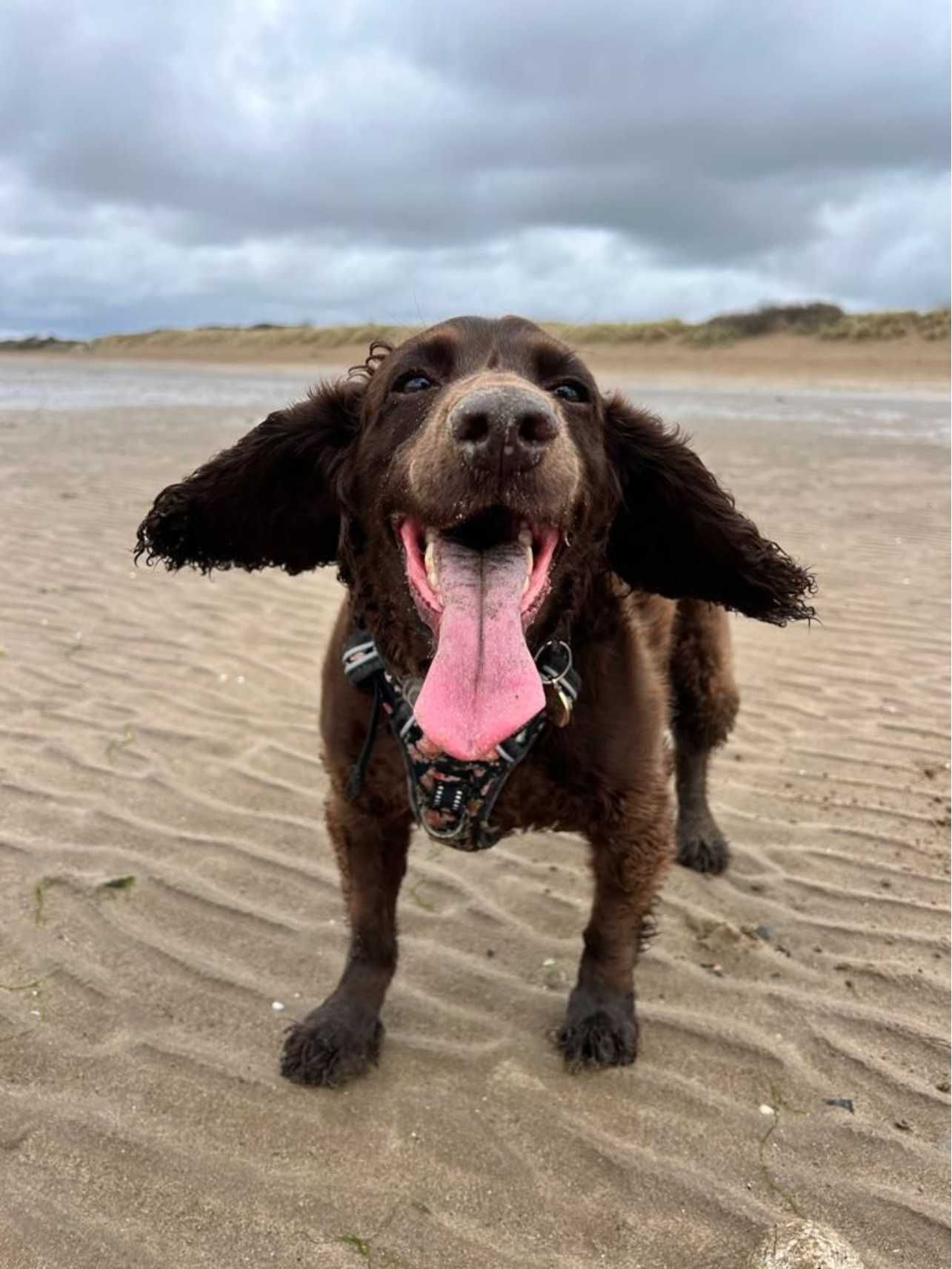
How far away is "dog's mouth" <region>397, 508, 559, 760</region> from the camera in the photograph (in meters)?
2.40

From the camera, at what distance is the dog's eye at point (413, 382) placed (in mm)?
2842

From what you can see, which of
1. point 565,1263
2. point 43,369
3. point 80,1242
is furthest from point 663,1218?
point 43,369

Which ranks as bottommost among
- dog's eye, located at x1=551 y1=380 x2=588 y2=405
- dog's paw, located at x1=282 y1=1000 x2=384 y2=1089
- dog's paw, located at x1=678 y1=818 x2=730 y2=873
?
dog's paw, located at x1=282 y1=1000 x2=384 y2=1089

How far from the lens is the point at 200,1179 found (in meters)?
2.61

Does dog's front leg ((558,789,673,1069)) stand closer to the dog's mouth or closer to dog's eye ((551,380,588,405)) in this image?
the dog's mouth

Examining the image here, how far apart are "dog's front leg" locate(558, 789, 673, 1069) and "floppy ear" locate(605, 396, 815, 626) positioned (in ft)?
Answer: 2.25

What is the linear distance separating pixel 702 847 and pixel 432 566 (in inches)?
84.2

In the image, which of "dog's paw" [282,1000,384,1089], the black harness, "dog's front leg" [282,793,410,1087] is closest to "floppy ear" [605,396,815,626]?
the black harness

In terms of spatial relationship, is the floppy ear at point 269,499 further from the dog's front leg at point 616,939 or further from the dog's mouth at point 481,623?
the dog's front leg at point 616,939

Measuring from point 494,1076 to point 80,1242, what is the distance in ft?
3.85

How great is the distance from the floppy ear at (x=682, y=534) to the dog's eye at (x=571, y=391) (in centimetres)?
18

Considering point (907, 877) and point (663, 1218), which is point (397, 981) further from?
point (907, 877)

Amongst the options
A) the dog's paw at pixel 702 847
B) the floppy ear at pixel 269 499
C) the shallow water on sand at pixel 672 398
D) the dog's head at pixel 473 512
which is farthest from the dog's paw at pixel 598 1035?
the shallow water on sand at pixel 672 398

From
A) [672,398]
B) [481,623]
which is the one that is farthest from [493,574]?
[672,398]
